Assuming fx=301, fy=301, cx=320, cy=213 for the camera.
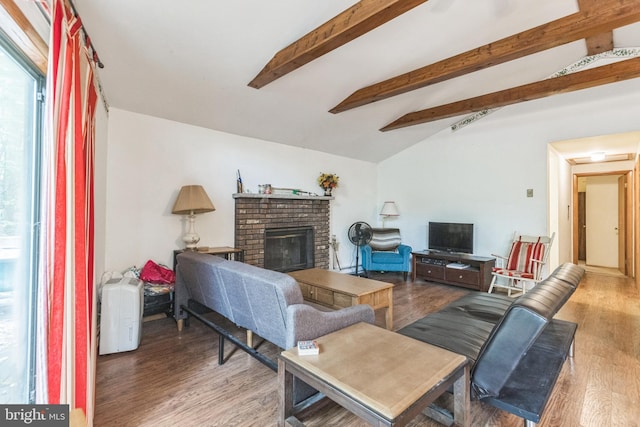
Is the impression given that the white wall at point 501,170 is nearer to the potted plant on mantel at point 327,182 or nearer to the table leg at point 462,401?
the potted plant on mantel at point 327,182

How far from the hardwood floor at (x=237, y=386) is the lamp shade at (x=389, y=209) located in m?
2.93

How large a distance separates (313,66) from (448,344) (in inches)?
112

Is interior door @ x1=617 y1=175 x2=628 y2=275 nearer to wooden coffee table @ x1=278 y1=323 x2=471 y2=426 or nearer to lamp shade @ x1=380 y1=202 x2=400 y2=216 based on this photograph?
lamp shade @ x1=380 y1=202 x2=400 y2=216

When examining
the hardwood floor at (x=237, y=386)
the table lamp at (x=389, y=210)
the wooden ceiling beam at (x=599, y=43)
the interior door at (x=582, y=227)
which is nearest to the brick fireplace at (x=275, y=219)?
the table lamp at (x=389, y=210)

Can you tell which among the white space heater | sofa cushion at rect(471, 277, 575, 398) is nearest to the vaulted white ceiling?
the white space heater

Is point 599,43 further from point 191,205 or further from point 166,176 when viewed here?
point 166,176

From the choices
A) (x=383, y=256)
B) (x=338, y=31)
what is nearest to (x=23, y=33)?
(x=338, y=31)

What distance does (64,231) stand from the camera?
3.94 ft

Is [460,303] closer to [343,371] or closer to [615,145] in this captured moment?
[343,371]

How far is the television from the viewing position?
5000 mm

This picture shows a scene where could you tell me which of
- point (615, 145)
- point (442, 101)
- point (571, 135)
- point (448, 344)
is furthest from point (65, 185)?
point (615, 145)

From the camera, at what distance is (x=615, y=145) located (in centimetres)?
455

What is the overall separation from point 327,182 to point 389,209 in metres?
1.43

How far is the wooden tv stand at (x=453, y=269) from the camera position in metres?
4.54
